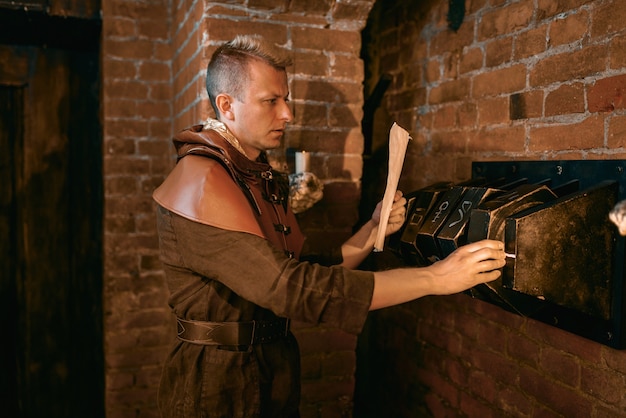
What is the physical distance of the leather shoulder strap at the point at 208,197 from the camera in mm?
1342

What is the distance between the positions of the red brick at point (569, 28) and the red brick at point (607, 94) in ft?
0.52

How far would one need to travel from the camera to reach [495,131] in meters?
1.86

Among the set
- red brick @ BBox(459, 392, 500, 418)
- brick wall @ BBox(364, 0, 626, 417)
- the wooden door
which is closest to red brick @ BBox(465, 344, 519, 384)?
brick wall @ BBox(364, 0, 626, 417)

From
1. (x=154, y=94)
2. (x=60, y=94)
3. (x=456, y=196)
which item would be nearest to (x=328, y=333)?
(x=456, y=196)

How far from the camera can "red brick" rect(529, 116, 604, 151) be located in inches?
58.6

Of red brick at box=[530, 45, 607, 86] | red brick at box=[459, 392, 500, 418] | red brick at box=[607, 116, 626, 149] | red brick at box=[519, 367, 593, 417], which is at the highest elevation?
red brick at box=[530, 45, 607, 86]

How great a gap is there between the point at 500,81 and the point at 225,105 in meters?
0.92

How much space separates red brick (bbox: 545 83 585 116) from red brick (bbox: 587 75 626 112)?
0.03 m

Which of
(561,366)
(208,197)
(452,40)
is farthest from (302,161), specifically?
(561,366)

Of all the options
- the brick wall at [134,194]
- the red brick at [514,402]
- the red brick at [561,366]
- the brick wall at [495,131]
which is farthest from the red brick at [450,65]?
the brick wall at [134,194]

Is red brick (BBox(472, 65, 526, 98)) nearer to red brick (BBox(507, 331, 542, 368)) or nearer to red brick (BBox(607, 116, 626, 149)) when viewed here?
red brick (BBox(607, 116, 626, 149))

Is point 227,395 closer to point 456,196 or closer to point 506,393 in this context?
point 456,196

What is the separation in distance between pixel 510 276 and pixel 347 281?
38 cm

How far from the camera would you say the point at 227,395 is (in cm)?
149
